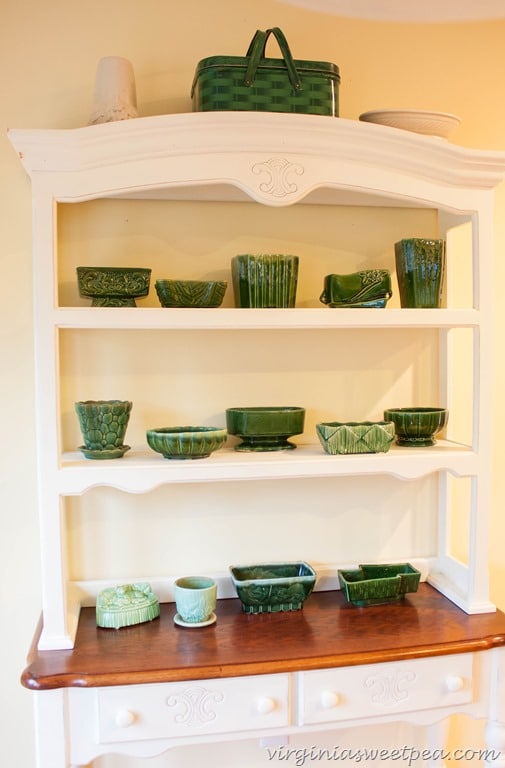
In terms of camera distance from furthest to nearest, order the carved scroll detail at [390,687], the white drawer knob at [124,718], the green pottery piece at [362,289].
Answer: the green pottery piece at [362,289], the carved scroll detail at [390,687], the white drawer knob at [124,718]

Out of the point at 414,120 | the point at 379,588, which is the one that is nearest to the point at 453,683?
the point at 379,588

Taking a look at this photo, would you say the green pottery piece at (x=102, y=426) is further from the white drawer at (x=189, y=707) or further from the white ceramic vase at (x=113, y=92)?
the white ceramic vase at (x=113, y=92)

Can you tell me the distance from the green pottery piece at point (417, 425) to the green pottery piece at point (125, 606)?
730mm

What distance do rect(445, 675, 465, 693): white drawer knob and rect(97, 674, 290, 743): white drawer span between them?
371 millimetres

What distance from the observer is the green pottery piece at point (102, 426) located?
5.08ft

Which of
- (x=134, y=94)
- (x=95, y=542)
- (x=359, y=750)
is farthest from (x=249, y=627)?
(x=134, y=94)

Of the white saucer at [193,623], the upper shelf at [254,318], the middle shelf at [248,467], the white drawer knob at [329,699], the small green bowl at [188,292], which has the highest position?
the small green bowl at [188,292]

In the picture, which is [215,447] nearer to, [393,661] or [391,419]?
[391,419]

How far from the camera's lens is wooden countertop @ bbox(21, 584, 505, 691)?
4.67 ft

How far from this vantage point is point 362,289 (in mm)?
1635

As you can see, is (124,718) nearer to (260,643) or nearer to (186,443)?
(260,643)

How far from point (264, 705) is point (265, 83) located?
1.34m

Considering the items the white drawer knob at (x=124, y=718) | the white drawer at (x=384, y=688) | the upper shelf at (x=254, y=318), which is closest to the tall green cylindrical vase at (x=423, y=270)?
the upper shelf at (x=254, y=318)

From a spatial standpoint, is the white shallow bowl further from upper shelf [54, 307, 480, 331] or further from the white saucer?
the white saucer
